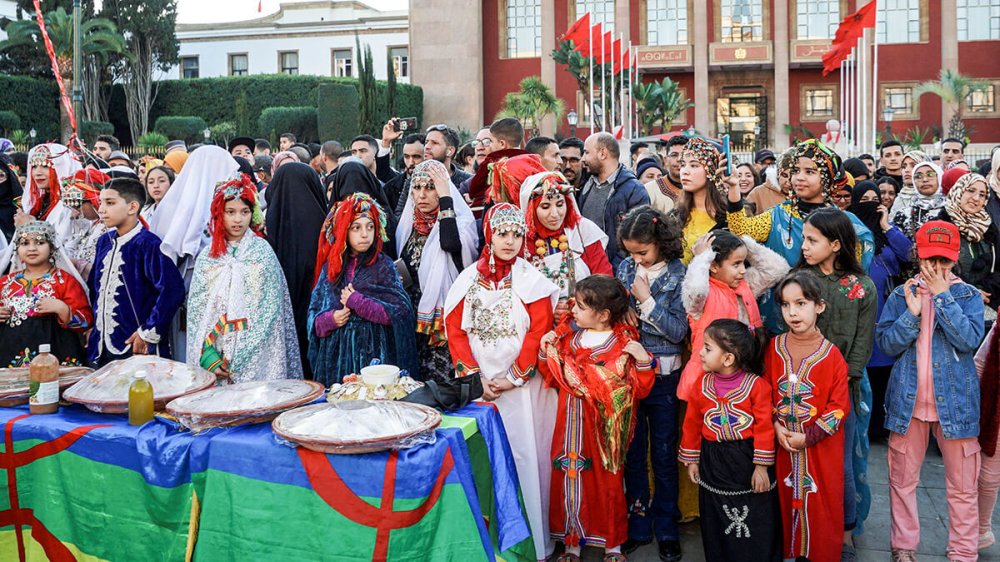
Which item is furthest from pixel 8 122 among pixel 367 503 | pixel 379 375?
pixel 367 503

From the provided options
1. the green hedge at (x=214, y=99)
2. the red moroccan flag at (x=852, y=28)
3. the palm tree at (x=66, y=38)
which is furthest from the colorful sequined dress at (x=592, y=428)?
the palm tree at (x=66, y=38)

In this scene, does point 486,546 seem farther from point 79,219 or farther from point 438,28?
point 438,28

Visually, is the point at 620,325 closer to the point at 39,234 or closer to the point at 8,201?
the point at 39,234

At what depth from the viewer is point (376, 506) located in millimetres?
3018

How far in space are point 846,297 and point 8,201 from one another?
21.7ft

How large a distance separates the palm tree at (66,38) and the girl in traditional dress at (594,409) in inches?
1184

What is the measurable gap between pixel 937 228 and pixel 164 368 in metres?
3.69

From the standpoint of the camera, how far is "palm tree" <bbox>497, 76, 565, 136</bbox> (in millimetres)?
28891

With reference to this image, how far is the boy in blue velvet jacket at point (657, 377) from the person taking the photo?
4.14 meters

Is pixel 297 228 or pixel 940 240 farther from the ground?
pixel 297 228

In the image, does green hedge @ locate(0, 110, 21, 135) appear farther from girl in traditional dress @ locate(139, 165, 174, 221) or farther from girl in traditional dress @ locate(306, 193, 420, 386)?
girl in traditional dress @ locate(306, 193, 420, 386)

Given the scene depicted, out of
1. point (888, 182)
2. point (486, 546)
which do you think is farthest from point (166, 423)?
point (888, 182)

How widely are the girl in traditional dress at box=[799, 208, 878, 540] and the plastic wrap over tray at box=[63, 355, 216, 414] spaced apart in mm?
2998

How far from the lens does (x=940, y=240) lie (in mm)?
3855
